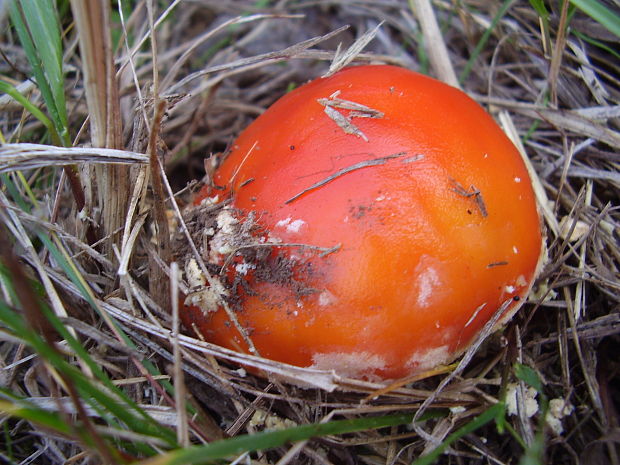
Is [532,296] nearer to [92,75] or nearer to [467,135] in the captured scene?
[467,135]

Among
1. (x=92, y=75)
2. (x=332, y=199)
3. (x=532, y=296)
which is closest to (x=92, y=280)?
(x=92, y=75)

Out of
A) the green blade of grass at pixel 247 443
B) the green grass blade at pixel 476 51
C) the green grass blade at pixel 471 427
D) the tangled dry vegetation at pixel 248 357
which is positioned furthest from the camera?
the green grass blade at pixel 476 51

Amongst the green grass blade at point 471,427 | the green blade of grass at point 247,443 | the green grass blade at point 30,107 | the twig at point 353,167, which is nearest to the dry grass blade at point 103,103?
the green grass blade at point 30,107

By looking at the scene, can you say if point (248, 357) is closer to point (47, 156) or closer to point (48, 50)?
point (47, 156)

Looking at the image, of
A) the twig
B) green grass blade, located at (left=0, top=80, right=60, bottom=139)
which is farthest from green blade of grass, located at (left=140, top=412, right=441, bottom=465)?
green grass blade, located at (left=0, top=80, right=60, bottom=139)

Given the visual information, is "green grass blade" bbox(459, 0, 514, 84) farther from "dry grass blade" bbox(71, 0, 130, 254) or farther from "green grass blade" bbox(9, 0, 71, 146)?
"green grass blade" bbox(9, 0, 71, 146)

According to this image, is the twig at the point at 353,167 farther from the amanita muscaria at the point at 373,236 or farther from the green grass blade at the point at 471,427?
the green grass blade at the point at 471,427

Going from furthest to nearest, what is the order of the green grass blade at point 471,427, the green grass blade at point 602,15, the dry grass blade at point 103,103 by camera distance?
the green grass blade at point 602,15, the green grass blade at point 471,427, the dry grass blade at point 103,103
